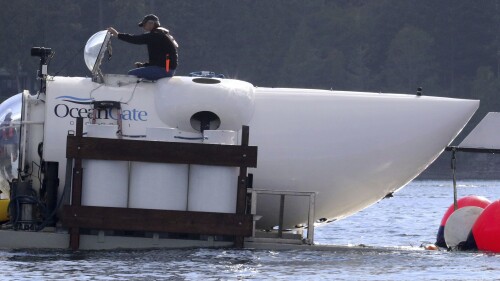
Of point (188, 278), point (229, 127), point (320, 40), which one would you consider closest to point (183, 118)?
point (229, 127)

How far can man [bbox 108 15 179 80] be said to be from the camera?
1873cm

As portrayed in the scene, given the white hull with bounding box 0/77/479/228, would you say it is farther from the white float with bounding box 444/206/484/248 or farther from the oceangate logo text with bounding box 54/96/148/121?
the white float with bounding box 444/206/484/248

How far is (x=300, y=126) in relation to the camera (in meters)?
18.7

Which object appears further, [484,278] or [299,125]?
[299,125]

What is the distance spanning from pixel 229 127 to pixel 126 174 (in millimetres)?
1464

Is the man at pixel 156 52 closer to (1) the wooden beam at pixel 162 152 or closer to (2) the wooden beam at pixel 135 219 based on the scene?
(1) the wooden beam at pixel 162 152

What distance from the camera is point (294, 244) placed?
1828 centimetres

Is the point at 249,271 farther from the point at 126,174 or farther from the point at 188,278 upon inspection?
the point at 126,174

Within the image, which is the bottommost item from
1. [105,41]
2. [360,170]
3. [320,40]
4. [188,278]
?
[188,278]

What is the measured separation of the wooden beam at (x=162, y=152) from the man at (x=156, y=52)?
1.31 meters

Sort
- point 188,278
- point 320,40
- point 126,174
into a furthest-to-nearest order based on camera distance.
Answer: point 320,40 < point 126,174 < point 188,278

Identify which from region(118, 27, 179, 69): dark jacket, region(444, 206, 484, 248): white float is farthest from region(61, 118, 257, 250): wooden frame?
region(444, 206, 484, 248): white float

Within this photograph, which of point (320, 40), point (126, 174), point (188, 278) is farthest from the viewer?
point (320, 40)

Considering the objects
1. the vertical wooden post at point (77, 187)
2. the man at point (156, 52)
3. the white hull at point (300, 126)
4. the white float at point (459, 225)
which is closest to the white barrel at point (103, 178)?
the vertical wooden post at point (77, 187)
